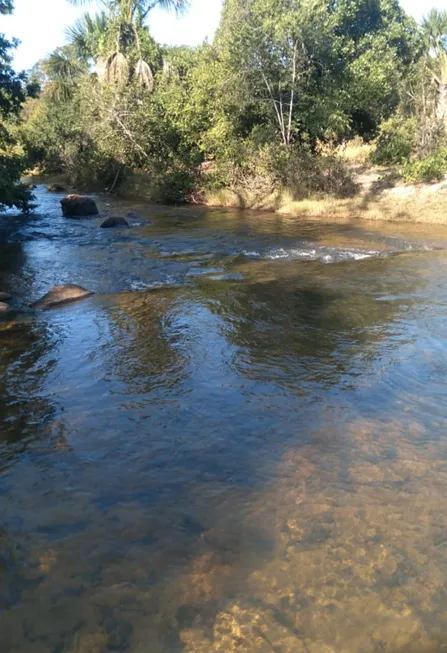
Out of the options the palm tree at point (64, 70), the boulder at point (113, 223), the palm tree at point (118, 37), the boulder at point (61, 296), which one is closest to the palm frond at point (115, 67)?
the palm tree at point (118, 37)

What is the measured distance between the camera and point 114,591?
285 centimetres

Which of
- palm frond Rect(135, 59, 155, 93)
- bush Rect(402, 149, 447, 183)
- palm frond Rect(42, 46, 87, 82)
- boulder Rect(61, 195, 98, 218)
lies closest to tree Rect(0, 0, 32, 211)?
boulder Rect(61, 195, 98, 218)

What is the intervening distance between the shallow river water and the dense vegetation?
11.7m

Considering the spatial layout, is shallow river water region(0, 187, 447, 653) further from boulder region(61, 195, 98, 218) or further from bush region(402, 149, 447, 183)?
boulder region(61, 195, 98, 218)

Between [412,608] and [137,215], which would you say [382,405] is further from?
[137,215]

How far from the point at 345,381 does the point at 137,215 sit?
15.0 m

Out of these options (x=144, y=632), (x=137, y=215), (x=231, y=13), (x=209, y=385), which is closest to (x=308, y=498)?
(x=144, y=632)

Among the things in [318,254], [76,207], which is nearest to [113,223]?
[76,207]

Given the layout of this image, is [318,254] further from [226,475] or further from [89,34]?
[89,34]

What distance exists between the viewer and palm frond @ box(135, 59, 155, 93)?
1009 inches

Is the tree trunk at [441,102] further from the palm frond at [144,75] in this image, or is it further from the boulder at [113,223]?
the palm frond at [144,75]

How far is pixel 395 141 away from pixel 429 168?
326 centimetres

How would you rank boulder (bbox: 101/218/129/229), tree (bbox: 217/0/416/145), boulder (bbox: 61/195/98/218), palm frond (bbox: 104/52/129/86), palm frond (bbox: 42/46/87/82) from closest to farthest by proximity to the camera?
boulder (bbox: 101/218/129/229) → tree (bbox: 217/0/416/145) → boulder (bbox: 61/195/98/218) → palm frond (bbox: 104/52/129/86) → palm frond (bbox: 42/46/87/82)

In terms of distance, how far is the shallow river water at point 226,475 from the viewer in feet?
8.80
